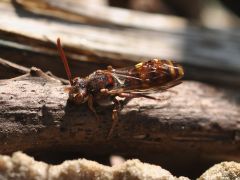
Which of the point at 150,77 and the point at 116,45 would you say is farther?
the point at 116,45

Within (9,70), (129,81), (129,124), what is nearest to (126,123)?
(129,124)

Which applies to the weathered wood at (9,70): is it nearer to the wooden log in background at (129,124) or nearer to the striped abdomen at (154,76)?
the wooden log in background at (129,124)

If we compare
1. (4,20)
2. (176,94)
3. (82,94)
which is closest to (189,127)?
(176,94)

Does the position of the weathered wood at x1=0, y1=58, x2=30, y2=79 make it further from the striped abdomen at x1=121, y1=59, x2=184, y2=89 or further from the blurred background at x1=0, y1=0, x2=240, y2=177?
the striped abdomen at x1=121, y1=59, x2=184, y2=89

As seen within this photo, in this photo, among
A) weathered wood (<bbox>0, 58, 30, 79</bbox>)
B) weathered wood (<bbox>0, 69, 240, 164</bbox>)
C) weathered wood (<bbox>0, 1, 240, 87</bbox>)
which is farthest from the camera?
weathered wood (<bbox>0, 1, 240, 87</bbox>)

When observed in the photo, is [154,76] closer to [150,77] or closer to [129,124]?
[150,77]

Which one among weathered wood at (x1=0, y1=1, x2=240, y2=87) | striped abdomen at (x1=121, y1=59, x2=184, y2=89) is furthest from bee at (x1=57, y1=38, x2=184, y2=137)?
weathered wood at (x1=0, y1=1, x2=240, y2=87)

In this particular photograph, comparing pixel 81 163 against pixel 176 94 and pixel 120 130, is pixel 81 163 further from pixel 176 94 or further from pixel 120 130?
pixel 176 94
